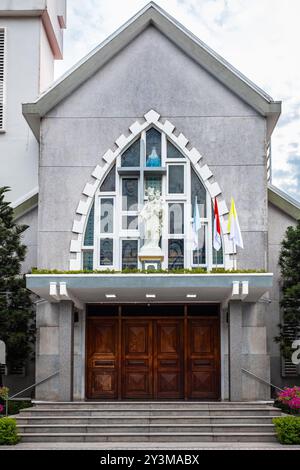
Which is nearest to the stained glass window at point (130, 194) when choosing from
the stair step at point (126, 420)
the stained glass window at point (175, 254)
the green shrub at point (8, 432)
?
the stained glass window at point (175, 254)

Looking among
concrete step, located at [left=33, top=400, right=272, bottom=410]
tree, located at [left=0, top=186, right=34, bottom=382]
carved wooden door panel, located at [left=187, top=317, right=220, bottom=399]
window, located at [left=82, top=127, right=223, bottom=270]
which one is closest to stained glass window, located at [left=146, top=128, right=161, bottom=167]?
window, located at [left=82, top=127, right=223, bottom=270]

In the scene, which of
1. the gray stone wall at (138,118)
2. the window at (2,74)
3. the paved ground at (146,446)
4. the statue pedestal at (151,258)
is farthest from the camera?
the window at (2,74)

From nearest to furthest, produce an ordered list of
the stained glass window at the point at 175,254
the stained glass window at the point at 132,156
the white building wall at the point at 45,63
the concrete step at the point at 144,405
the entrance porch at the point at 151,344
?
the concrete step at the point at 144,405 < the entrance porch at the point at 151,344 < the stained glass window at the point at 175,254 < the stained glass window at the point at 132,156 < the white building wall at the point at 45,63

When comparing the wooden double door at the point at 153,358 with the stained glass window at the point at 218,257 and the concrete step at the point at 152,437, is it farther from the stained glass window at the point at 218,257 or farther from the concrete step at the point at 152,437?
the concrete step at the point at 152,437

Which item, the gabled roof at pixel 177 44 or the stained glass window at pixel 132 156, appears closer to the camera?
the gabled roof at pixel 177 44

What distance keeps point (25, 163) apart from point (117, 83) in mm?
6130

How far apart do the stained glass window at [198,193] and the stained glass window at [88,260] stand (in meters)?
2.90

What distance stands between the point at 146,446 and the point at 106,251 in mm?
6159

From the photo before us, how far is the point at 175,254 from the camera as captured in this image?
72.9ft

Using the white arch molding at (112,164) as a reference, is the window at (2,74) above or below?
above

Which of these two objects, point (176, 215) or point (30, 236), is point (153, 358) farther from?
point (30, 236)

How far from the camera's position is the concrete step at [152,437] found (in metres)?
18.4

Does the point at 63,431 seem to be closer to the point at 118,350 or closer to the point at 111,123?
the point at 118,350

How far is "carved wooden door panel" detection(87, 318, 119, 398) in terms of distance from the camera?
22.2 meters
